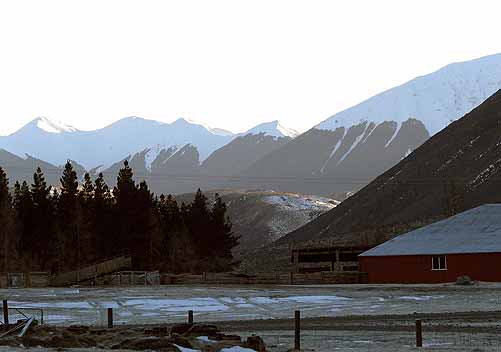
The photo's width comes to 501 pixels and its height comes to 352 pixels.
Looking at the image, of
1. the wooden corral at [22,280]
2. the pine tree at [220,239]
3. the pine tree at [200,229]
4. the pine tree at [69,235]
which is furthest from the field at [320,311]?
the pine tree at [220,239]

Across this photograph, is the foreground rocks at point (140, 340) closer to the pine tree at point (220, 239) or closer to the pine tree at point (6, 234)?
the pine tree at point (6, 234)

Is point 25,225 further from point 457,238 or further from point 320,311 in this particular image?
point 320,311

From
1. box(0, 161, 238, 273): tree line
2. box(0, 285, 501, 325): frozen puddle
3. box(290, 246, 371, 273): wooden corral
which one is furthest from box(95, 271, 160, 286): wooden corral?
box(290, 246, 371, 273): wooden corral

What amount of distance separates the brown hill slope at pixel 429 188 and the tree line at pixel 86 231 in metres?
50.0

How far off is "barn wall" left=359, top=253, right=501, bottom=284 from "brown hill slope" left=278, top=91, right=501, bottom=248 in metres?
71.3

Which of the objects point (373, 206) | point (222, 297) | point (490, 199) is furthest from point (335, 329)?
point (373, 206)

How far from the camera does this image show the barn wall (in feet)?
245

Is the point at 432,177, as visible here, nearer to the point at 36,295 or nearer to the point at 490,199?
the point at 490,199

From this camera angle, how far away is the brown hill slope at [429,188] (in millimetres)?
159875

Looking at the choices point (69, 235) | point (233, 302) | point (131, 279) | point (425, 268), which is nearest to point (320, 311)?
point (233, 302)

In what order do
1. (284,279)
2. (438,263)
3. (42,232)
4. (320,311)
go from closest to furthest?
(320,311) < (438,263) < (284,279) < (42,232)

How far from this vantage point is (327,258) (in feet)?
296

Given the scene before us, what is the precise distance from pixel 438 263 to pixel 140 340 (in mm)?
54660

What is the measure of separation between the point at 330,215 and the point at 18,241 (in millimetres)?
101357
